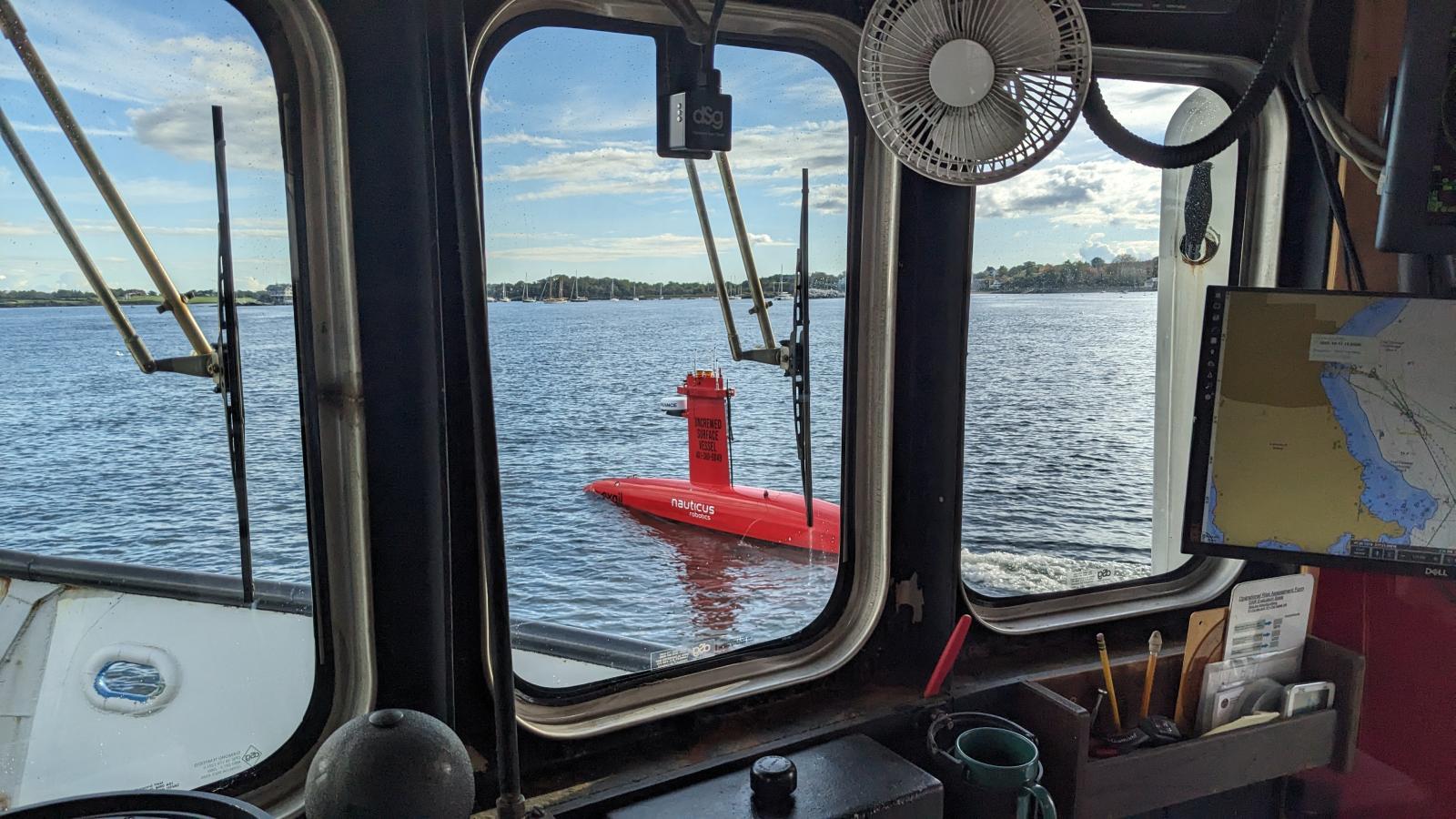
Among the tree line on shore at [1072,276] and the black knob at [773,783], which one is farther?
the tree line on shore at [1072,276]

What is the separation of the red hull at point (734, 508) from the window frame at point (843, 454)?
84 mm

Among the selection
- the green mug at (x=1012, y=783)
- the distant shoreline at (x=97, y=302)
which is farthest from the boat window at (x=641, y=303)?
the green mug at (x=1012, y=783)

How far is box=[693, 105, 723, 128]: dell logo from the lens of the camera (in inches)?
60.6

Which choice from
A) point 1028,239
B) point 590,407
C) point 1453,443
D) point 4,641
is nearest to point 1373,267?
point 1453,443

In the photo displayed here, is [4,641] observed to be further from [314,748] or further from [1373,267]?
[1373,267]

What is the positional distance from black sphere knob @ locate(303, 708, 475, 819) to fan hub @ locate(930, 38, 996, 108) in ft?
3.61

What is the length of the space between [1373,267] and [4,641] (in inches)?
105

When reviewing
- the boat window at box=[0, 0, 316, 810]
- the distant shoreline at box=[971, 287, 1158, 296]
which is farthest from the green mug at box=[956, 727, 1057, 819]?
the boat window at box=[0, 0, 316, 810]

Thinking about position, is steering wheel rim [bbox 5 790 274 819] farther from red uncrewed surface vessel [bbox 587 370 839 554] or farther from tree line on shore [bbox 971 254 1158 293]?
tree line on shore [bbox 971 254 1158 293]

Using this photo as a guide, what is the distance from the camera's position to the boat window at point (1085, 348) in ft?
6.88

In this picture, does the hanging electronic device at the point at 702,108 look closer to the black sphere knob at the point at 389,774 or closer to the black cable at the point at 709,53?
the black cable at the point at 709,53

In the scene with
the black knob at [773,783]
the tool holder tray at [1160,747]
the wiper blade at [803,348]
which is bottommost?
the tool holder tray at [1160,747]

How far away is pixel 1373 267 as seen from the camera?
2.11 metres

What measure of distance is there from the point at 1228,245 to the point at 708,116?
154cm
